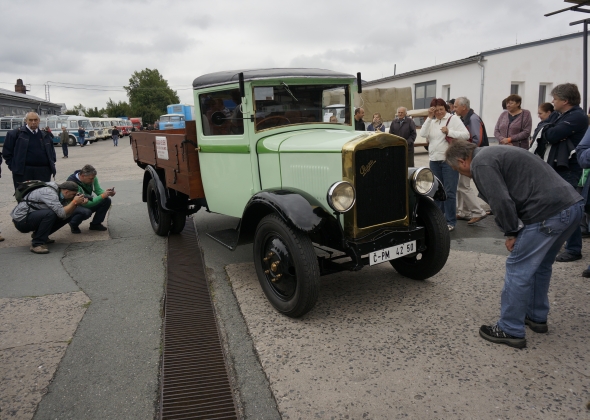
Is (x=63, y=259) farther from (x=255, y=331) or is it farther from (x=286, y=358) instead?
(x=286, y=358)

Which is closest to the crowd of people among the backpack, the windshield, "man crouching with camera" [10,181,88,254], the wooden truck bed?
the windshield

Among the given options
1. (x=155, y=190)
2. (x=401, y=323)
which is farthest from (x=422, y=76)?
(x=401, y=323)

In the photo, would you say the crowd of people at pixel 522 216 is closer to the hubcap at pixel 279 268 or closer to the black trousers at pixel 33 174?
the hubcap at pixel 279 268

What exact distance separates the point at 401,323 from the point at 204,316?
1656 mm

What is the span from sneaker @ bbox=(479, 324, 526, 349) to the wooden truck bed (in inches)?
135

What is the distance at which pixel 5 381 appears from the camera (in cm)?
285

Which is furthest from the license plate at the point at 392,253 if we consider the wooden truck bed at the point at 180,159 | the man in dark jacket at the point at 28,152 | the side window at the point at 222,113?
the man in dark jacket at the point at 28,152

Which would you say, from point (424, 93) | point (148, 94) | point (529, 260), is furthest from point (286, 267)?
point (148, 94)

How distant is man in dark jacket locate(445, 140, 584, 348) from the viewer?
110 inches

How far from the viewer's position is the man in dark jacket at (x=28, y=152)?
6.57 meters

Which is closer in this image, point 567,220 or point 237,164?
point 567,220

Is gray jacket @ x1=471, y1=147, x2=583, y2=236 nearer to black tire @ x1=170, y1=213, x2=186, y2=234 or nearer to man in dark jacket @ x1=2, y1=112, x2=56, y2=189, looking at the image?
black tire @ x1=170, y1=213, x2=186, y2=234

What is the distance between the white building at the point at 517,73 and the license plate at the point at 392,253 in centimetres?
1851

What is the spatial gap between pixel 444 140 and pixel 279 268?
11.3ft
